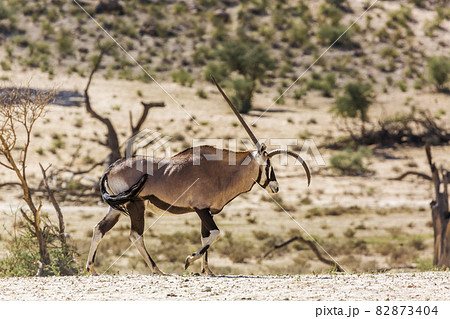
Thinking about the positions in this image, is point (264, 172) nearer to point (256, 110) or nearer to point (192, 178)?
point (192, 178)

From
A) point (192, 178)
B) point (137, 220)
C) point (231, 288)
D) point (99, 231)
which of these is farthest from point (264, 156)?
point (99, 231)

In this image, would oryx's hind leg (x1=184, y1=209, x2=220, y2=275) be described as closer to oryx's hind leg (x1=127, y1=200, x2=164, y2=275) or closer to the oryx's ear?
oryx's hind leg (x1=127, y1=200, x2=164, y2=275)

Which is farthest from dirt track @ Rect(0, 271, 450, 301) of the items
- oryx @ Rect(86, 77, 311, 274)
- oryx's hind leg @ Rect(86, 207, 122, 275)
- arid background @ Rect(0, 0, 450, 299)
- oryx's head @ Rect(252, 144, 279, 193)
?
arid background @ Rect(0, 0, 450, 299)

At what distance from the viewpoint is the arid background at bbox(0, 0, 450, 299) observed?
902 inches

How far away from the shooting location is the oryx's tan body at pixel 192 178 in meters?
10.0

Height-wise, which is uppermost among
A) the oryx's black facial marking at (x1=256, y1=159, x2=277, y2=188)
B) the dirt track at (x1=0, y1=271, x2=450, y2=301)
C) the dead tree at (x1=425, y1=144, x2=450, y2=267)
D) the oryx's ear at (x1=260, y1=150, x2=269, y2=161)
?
the oryx's ear at (x1=260, y1=150, x2=269, y2=161)

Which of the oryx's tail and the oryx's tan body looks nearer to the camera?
the oryx's tan body

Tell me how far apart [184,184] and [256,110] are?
3546cm

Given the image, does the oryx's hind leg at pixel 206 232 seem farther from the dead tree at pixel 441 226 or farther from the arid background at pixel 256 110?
the dead tree at pixel 441 226

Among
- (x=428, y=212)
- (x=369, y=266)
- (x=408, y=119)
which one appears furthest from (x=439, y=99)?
(x=369, y=266)


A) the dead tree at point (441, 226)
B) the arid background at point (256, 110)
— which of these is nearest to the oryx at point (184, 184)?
the arid background at point (256, 110)

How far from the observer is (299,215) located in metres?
28.2
